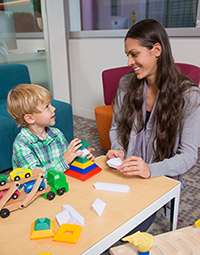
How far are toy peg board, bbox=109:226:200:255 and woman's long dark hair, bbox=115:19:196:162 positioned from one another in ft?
1.63

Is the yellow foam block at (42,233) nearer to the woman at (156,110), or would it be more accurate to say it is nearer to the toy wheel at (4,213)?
the toy wheel at (4,213)

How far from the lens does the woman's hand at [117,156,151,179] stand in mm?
1046

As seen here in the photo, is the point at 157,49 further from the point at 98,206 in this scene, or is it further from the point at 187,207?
the point at 187,207

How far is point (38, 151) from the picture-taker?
51.1 inches

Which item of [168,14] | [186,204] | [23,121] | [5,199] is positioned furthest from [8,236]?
[168,14]

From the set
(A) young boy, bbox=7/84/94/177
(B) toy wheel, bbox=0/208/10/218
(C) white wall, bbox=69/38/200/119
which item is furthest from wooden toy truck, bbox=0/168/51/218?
(C) white wall, bbox=69/38/200/119

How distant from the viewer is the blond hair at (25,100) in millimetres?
1274

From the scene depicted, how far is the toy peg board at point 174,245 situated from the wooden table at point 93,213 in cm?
5

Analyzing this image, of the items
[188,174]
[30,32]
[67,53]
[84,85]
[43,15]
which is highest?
[43,15]

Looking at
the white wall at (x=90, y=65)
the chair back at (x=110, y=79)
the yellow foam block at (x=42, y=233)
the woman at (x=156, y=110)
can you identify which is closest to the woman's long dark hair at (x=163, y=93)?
the woman at (x=156, y=110)

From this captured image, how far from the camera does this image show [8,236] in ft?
2.56

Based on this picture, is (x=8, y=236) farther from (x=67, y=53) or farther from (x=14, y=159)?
(x=67, y=53)

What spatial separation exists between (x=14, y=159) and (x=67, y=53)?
2.72m

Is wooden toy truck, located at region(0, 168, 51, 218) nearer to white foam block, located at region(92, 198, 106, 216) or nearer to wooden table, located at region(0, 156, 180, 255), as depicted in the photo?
wooden table, located at region(0, 156, 180, 255)
